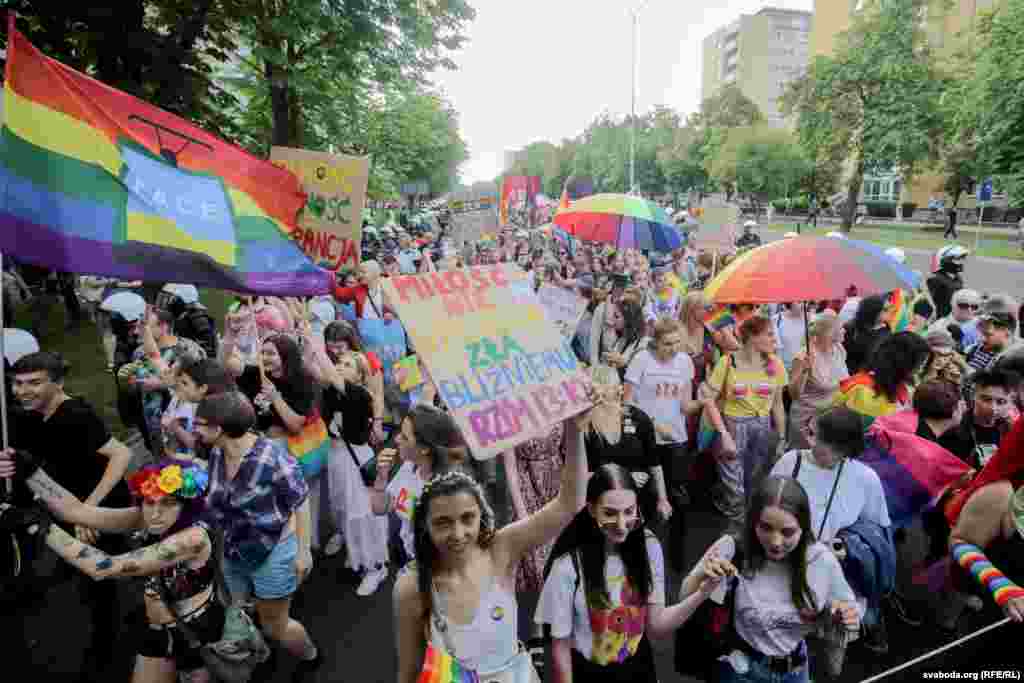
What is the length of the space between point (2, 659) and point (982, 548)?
16.7ft

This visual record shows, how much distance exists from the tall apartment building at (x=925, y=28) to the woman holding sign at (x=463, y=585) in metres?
40.7

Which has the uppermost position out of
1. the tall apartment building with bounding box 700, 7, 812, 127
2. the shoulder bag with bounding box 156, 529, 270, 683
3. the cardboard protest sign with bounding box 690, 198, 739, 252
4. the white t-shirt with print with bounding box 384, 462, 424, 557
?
the tall apartment building with bounding box 700, 7, 812, 127

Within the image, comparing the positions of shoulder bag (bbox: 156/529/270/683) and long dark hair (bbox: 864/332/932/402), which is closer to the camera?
shoulder bag (bbox: 156/529/270/683)

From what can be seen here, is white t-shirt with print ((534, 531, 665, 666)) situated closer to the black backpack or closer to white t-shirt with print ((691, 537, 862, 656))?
white t-shirt with print ((691, 537, 862, 656))

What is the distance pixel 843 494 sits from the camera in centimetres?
318

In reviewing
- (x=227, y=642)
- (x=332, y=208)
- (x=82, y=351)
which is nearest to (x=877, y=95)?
(x=332, y=208)

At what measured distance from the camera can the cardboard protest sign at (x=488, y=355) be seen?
81.0 inches

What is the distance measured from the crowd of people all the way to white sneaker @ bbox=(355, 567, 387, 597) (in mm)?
16

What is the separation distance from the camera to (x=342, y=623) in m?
4.05

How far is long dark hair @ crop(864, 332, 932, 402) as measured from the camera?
4.09 meters

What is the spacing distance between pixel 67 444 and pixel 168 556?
1.24m

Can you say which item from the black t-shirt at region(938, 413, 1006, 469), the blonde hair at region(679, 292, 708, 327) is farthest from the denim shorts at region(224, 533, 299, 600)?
the blonde hair at region(679, 292, 708, 327)

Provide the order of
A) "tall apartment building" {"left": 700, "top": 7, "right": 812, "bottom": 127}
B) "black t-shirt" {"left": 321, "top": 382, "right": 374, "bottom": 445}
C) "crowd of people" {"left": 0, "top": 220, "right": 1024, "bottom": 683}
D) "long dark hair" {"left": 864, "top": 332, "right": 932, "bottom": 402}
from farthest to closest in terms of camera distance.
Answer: "tall apartment building" {"left": 700, "top": 7, "right": 812, "bottom": 127} < "black t-shirt" {"left": 321, "top": 382, "right": 374, "bottom": 445} < "long dark hair" {"left": 864, "top": 332, "right": 932, "bottom": 402} < "crowd of people" {"left": 0, "top": 220, "right": 1024, "bottom": 683}

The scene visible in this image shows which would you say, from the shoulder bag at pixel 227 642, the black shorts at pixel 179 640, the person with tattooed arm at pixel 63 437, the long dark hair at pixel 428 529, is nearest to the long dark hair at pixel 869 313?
the long dark hair at pixel 428 529
